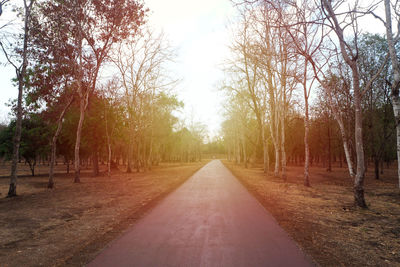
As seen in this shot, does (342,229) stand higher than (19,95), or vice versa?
(19,95)

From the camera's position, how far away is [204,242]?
17.7 feet

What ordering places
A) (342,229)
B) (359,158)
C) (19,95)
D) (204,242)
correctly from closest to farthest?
(204,242) → (342,229) → (359,158) → (19,95)

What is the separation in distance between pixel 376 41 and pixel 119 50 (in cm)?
2416

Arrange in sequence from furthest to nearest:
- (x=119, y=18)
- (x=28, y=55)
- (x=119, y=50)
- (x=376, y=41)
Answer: (x=119, y=50)
(x=376, y=41)
(x=119, y=18)
(x=28, y=55)

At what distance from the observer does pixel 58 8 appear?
16.2 metres

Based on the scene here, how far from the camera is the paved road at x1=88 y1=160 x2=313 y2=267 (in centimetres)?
444

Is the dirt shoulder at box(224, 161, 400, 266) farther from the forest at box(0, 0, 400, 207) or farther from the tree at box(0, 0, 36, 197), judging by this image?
the tree at box(0, 0, 36, 197)

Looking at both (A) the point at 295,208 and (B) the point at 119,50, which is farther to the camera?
(B) the point at 119,50

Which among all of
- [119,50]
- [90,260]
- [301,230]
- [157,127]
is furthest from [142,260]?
[157,127]

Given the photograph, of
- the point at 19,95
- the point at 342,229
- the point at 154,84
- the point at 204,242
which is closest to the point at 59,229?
the point at 204,242

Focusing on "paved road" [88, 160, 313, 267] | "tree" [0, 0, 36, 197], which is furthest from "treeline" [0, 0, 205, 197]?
"paved road" [88, 160, 313, 267]

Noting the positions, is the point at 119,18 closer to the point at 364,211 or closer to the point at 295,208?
the point at 295,208

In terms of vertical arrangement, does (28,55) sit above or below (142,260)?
above

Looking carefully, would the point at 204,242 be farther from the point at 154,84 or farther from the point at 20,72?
the point at 154,84
